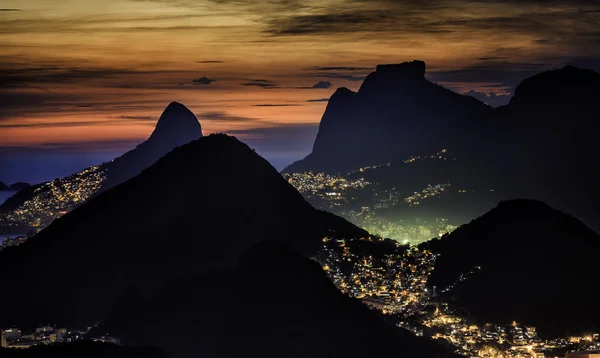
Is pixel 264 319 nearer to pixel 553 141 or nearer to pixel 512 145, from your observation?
pixel 512 145

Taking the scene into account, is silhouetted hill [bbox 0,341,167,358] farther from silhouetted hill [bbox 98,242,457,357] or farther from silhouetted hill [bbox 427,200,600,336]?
silhouetted hill [bbox 427,200,600,336]

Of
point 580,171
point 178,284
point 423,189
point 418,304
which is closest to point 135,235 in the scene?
point 178,284

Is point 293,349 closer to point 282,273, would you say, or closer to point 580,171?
point 282,273

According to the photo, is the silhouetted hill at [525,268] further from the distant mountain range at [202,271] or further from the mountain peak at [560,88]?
the mountain peak at [560,88]

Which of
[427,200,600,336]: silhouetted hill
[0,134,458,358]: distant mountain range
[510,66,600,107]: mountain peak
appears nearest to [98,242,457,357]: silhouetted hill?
[0,134,458,358]: distant mountain range

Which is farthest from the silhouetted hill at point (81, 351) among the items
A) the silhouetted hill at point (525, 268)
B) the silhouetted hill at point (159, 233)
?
the silhouetted hill at point (525, 268)

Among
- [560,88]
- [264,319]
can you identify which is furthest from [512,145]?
[264,319]

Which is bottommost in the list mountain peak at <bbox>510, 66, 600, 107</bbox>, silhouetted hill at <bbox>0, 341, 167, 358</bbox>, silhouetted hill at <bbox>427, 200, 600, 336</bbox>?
silhouetted hill at <bbox>427, 200, 600, 336</bbox>
